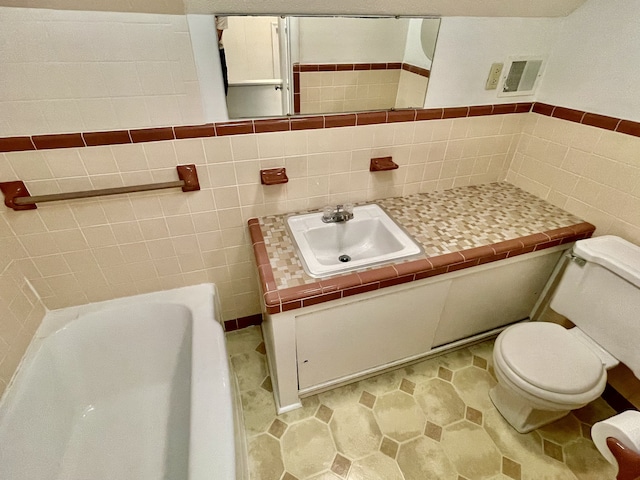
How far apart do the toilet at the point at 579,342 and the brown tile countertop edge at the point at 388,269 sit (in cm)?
12

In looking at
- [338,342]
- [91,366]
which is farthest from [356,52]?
[91,366]

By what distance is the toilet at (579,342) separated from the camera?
3.65 feet

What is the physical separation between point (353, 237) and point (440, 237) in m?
0.38

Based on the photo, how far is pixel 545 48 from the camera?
1448 mm

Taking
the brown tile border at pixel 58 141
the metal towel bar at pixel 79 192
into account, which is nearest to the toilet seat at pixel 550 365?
the metal towel bar at pixel 79 192

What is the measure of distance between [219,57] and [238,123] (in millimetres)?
220

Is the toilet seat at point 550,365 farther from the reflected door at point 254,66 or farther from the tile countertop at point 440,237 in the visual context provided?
the reflected door at point 254,66

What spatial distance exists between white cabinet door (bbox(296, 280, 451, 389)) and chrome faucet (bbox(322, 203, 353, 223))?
384mm

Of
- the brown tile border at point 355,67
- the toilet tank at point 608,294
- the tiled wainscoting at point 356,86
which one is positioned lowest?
the toilet tank at point 608,294

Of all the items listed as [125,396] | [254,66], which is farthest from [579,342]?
[125,396]

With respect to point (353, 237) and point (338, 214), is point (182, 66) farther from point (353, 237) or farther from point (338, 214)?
point (353, 237)

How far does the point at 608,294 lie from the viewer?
1.20m

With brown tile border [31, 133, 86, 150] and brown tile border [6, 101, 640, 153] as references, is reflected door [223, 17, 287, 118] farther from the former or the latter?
brown tile border [31, 133, 86, 150]

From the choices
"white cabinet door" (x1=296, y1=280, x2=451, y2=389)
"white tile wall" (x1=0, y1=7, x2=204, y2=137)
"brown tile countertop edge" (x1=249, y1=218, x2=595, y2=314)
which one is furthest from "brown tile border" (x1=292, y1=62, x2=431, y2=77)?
"white cabinet door" (x1=296, y1=280, x2=451, y2=389)
